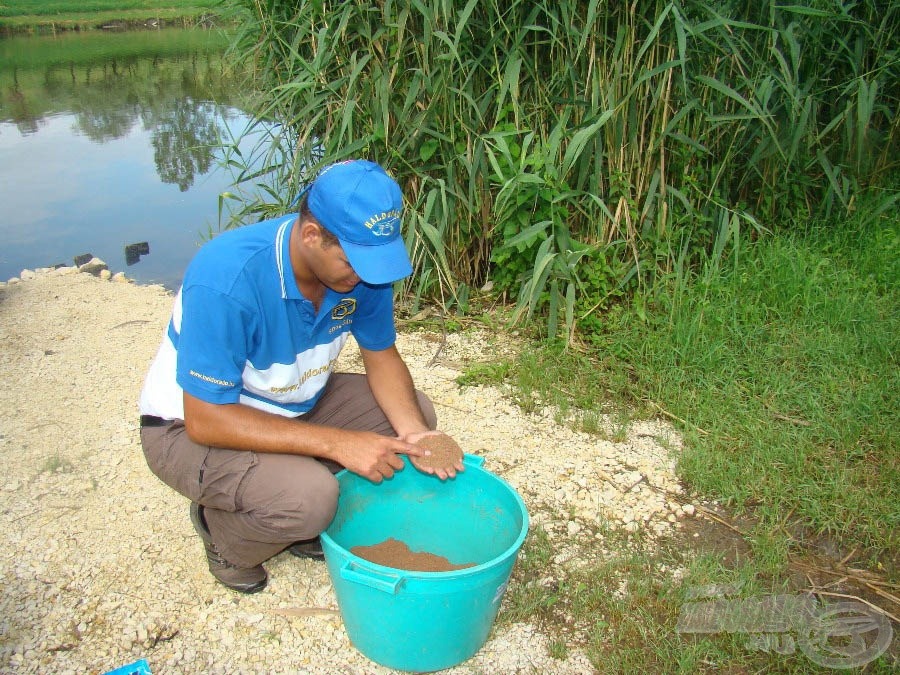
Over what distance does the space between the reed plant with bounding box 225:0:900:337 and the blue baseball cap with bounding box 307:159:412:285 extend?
1351mm

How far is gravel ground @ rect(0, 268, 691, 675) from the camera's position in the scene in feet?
6.04

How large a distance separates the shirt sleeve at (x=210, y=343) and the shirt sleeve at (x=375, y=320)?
0.40 m

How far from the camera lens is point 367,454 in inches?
71.9

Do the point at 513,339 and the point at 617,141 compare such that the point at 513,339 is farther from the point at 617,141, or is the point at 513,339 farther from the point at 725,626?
the point at 725,626

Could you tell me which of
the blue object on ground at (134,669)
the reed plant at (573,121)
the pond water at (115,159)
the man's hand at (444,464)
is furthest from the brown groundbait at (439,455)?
the pond water at (115,159)

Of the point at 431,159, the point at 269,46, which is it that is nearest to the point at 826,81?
the point at 431,159

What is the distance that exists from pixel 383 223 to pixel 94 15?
63.0 ft

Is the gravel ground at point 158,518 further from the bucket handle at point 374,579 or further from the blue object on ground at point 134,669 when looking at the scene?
the bucket handle at point 374,579

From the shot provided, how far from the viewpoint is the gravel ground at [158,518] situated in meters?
1.84

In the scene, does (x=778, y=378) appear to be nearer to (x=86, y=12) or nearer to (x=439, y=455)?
(x=439, y=455)

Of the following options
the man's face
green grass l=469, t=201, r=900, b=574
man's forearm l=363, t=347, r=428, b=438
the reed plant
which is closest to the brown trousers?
man's forearm l=363, t=347, r=428, b=438

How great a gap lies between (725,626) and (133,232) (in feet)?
17.6

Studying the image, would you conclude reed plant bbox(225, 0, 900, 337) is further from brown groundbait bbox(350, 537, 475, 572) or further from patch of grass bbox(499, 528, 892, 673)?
brown groundbait bbox(350, 537, 475, 572)

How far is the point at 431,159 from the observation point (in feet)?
11.2
